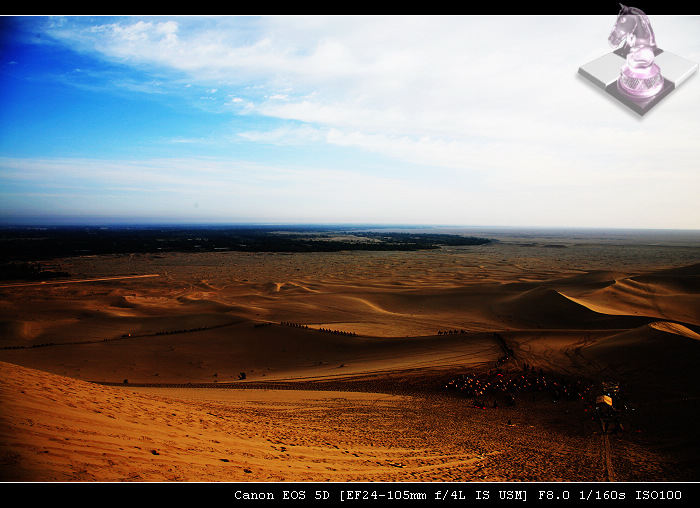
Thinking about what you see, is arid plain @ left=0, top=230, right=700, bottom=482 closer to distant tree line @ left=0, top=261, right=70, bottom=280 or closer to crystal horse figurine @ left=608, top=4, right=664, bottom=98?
crystal horse figurine @ left=608, top=4, right=664, bottom=98

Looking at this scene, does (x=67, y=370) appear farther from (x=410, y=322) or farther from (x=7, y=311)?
(x=410, y=322)

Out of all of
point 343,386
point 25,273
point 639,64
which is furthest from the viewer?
point 25,273

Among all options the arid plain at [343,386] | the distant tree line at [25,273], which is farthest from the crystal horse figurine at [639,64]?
the distant tree line at [25,273]

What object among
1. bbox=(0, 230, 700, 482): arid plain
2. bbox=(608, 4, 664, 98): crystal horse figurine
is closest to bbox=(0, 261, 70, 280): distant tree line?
bbox=(0, 230, 700, 482): arid plain

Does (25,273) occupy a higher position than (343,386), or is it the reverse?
(25,273)

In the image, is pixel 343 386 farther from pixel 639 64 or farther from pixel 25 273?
pixel 25 273

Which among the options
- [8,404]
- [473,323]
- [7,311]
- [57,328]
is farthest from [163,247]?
[8,404]

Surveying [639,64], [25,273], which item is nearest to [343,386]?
[639,64]

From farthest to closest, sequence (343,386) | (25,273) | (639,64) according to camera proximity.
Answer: (25,273) → (343,386) → (639,64)

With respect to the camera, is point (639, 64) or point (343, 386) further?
point (343, 386)
